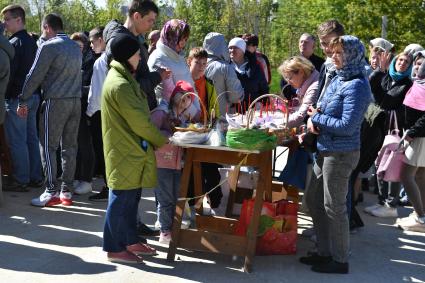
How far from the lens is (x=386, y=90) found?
241 inches

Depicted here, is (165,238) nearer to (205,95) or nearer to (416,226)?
(205,95)

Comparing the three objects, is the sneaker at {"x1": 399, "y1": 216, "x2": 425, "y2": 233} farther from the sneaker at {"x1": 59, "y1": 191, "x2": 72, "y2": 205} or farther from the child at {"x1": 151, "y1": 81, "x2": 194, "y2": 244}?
the sneaker at {"x1": 59, "y1": 191, "x2": 72, "y2": 205}

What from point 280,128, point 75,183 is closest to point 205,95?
point 280,128

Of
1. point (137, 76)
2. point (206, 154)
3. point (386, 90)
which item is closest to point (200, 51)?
point (137, 76)

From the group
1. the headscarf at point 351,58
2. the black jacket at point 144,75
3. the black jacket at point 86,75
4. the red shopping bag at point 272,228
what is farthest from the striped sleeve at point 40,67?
the headscarf at point 351,58

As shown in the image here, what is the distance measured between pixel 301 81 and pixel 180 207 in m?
1.56

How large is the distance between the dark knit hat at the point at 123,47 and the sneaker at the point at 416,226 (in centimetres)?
325

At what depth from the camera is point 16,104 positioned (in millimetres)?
6883

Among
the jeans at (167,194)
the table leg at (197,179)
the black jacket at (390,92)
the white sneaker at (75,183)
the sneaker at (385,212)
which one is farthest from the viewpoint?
the white sneaker at (75,183)

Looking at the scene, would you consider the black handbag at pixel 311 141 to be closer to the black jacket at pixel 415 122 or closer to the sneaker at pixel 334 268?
the sneaker at pixel 334 268

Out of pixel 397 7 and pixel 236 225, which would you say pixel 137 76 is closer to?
pixel 236 225

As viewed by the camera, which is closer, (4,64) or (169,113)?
(169,113)

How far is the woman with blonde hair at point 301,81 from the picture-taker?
510cm

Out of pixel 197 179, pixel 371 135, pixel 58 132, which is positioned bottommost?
pixel 197 179
